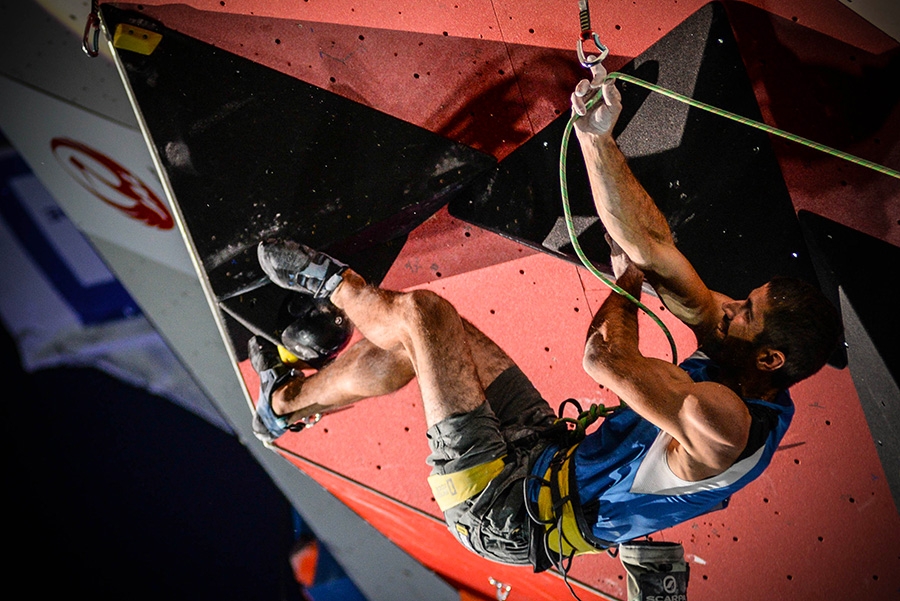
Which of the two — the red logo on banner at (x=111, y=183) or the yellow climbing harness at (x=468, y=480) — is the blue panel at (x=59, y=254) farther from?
the yellow climbing harness at (x=468, y=480)

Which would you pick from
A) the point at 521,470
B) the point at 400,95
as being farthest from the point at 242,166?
the point at 521,470

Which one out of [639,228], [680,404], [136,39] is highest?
[136,39]

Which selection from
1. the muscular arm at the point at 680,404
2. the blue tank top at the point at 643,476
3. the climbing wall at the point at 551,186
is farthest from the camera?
the climbing wall at the point at 551,186

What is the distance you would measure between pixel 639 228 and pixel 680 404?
15.3 inches

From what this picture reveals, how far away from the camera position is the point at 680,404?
1.04m

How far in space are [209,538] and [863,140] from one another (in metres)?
2.20

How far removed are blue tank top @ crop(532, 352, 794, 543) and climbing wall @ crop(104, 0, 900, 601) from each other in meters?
0.29

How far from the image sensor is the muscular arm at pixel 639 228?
1.24 metres

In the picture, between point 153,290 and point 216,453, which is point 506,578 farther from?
point 153,290

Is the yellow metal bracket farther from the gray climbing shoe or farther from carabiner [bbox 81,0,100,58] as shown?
the gray climbing shoe

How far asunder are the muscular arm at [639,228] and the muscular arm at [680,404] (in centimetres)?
21

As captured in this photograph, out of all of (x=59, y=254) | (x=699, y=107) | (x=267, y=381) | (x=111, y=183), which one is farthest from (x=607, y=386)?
(x=59, y=254)

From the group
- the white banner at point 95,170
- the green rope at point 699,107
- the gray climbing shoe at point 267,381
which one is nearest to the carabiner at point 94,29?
the white banner at point 95,170

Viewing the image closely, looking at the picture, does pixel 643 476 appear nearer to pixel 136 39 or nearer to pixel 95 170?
pixel 136 39
